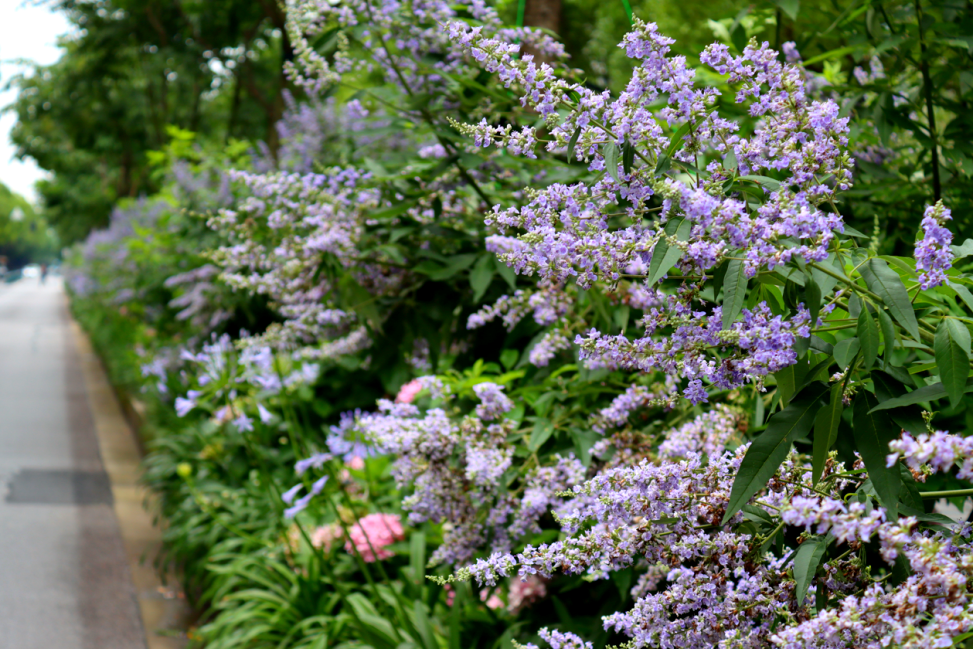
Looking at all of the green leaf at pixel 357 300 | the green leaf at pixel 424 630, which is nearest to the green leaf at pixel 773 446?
the green leaf at pixel 357 300

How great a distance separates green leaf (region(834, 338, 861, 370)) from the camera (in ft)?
3.23

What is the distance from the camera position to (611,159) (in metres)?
1.08

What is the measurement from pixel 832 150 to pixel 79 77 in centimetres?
1491

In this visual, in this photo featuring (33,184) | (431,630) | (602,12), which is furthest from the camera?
(33,184)

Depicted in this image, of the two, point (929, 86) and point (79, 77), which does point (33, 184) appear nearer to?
point (79, 77)

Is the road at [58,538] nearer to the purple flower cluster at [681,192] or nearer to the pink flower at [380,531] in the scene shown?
the pink flower at [380,531]

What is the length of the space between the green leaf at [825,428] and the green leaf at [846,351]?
0.10 ft

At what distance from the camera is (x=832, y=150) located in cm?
108

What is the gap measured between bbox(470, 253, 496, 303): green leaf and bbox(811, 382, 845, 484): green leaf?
1.14 m

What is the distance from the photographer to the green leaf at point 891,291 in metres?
0.92

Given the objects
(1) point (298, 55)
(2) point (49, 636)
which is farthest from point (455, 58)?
(2) point (49, 636)

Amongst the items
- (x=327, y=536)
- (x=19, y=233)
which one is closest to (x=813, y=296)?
(x=327, y=536)

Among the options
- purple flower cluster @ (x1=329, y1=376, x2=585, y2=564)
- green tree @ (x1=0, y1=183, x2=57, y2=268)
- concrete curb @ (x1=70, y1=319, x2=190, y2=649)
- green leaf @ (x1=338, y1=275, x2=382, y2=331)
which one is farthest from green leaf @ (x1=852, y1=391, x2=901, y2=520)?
green tree @ (x1=0, y1=183, x2=57, y2=268)

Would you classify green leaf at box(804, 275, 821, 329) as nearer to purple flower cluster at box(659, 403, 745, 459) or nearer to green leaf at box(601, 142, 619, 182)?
green leaf at box(601, 142, 619, 182)
